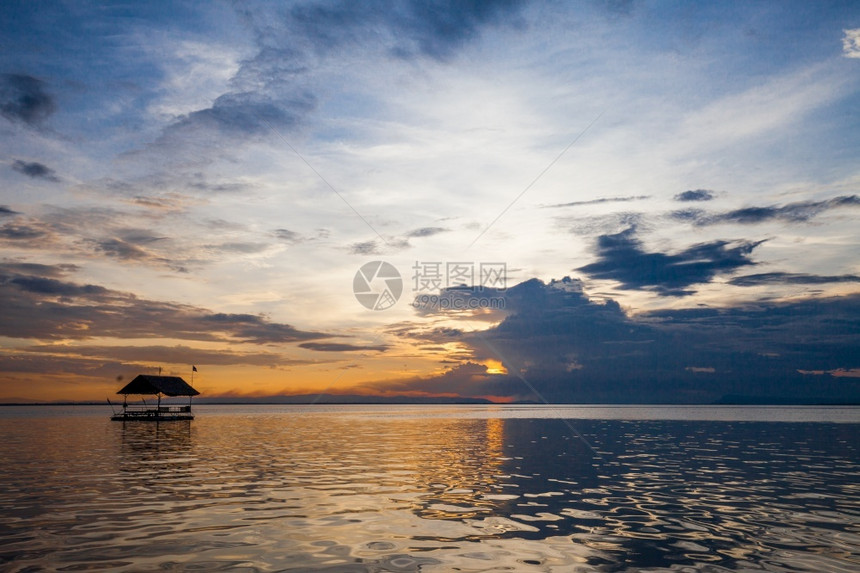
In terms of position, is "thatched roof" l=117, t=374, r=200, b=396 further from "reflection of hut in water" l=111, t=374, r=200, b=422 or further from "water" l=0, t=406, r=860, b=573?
"water" l=0, t=406, r=860, b=573

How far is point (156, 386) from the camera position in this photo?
79062 mm

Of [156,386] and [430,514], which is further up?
[156,386]

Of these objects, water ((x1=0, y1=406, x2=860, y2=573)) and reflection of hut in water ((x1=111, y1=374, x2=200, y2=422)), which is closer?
water ((x1=0, y1=406, x2=860, y2=573))

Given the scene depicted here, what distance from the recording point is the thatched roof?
78000mm

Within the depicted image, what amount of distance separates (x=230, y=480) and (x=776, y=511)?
2120 cm

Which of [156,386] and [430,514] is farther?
[156,386]

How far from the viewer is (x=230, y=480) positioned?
2639 centimetres

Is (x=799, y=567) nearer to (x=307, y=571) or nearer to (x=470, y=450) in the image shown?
(x=307, y=571)

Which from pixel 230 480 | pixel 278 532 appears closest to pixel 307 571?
pixel 278 532

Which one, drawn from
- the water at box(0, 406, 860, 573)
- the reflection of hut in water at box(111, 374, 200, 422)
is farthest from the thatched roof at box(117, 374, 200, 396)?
the water at box(0, 406, 860, 573)

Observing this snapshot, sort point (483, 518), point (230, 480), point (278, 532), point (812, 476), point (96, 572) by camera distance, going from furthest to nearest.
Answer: point (812, 476) < point (230, 480) < point (483, 518) < point (278, 532) < point (96, 572)

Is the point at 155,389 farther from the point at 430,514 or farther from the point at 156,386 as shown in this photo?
the point at 430,514

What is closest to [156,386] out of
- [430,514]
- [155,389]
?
[155,389]

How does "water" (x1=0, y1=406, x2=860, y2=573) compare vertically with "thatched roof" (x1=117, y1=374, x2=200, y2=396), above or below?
below
